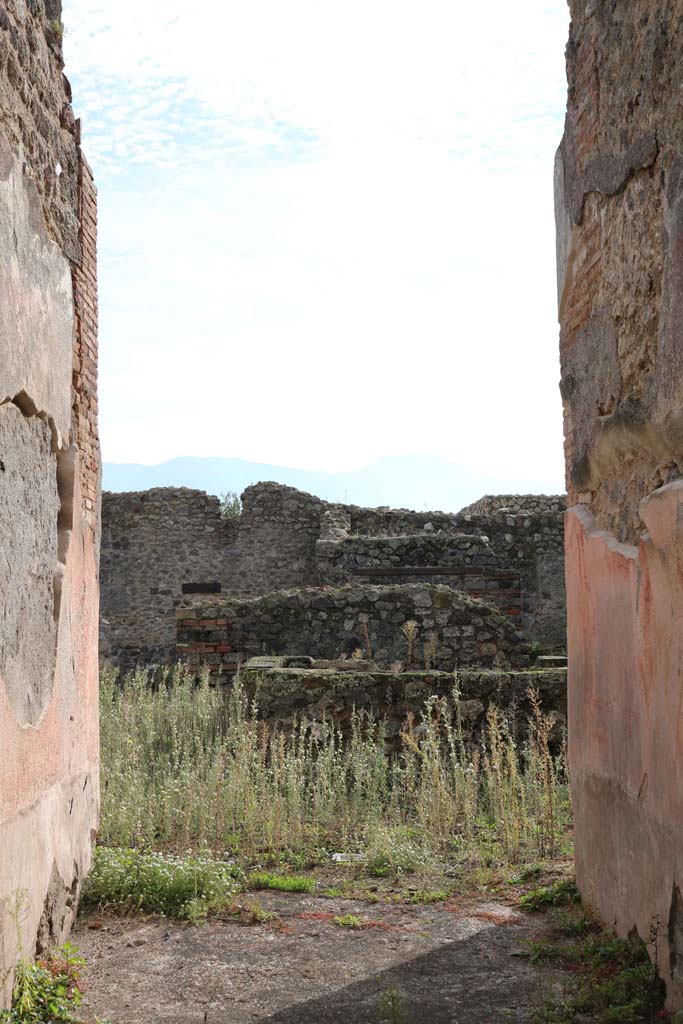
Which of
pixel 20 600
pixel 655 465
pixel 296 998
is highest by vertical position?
pixel 655 465

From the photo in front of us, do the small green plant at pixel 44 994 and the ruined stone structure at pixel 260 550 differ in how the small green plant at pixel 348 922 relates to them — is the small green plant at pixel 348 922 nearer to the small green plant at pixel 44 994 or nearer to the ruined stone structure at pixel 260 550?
the small green plant at pixel 44 994

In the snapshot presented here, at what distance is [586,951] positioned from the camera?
4434 mm

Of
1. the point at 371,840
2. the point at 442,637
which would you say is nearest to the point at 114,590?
the point at 442,637

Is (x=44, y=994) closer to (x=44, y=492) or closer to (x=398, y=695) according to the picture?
(x=44, y=492)

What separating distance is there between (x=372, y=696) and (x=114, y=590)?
10580 mm

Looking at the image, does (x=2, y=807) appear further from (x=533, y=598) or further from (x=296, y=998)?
(x=533, y=598)

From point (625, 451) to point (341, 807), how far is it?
352 centimetres

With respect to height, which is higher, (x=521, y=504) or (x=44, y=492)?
(x=521, y=504)

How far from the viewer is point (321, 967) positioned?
14.7 ft

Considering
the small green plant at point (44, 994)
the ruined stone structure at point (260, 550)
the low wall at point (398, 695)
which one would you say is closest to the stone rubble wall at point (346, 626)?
the low wall at point (398, 695)

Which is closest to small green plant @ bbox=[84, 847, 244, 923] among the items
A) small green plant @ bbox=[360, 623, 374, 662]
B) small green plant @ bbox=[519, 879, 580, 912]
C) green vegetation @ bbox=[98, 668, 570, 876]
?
green vegetation @ bbox=[98, 668, 570, 876]

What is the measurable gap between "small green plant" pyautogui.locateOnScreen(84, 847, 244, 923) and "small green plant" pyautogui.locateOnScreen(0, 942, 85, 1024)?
921 mm

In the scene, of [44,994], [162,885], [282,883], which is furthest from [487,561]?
[44,994]

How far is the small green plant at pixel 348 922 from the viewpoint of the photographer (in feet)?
16.6
